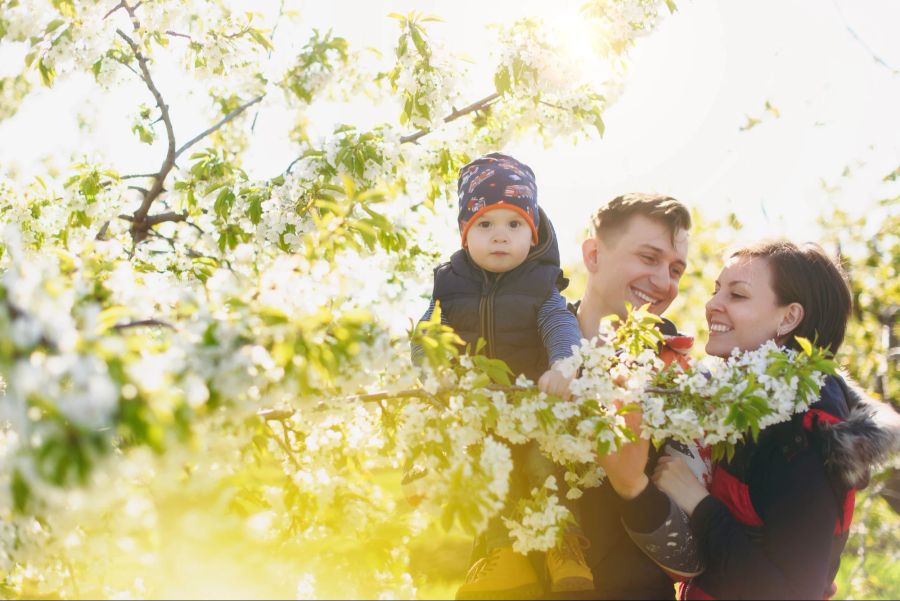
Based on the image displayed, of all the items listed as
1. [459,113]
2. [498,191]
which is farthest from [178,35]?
[498,191]

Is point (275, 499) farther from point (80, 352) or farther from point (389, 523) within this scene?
point (80, 352)

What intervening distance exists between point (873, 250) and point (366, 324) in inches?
399

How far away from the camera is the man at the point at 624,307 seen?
10.0ft

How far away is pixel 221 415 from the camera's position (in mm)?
1859

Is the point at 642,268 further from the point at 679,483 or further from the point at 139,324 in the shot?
the point at 139,324

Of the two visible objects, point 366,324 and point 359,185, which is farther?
point 359,185

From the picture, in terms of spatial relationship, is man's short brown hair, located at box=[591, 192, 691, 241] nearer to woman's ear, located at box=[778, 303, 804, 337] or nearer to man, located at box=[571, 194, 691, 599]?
man, located at box=[571, 194, 691, 599]

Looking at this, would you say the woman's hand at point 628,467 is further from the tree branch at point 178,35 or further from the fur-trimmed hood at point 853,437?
the tree branch at point 178,35

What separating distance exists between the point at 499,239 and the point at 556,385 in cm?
120

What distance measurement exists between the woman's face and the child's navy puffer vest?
0.82 m

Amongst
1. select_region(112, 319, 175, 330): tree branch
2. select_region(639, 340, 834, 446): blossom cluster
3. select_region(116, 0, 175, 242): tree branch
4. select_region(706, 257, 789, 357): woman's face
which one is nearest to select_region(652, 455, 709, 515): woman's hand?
select_region(639, 340, 834, 446): blossom cluster

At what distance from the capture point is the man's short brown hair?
3.83 metres

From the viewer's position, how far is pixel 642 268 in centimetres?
381

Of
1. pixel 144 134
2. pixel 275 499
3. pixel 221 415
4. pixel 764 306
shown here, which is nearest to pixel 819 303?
pixel 764 306
